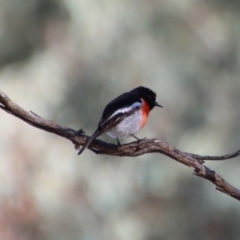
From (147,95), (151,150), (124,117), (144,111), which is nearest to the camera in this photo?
(151,150)

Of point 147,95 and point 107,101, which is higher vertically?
point 107,101

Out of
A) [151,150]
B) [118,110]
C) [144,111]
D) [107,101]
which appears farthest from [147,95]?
[107,101]

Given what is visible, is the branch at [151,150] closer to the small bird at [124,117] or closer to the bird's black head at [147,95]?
the small bird at [124,117]

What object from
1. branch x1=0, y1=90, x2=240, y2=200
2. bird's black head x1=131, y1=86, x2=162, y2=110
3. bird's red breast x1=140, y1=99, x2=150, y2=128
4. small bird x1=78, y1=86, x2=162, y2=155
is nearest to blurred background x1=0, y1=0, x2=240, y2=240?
bird's black head x1=131, y1=86, x2=162, y2=110

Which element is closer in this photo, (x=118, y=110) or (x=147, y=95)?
(x=118, y=110)

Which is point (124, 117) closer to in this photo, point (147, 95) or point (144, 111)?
point (144, 111)

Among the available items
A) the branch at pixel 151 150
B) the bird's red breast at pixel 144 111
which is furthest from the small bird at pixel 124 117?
the branch at pixel 151 150

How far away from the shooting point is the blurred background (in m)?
7.77

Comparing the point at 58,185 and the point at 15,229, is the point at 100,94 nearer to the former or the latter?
the point at 58,185

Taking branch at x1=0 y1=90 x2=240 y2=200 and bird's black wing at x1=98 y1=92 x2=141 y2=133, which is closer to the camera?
branch at x1=0 y1=90 x2=240 y2=200

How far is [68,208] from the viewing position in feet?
25.6

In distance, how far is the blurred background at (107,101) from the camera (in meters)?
7.77

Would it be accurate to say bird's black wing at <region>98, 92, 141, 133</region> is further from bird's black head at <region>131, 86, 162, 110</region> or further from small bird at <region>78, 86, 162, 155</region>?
bird's black head at <region>131, 86, 162, 110</region>

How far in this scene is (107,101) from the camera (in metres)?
7.77
